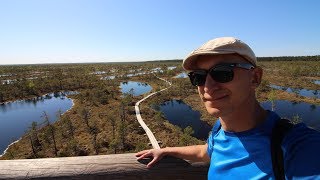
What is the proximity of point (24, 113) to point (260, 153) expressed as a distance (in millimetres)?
33500

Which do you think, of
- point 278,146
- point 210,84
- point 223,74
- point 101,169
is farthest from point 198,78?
point 101,169

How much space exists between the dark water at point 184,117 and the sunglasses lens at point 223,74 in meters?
19.5

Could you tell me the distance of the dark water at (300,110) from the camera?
2511 centimetres

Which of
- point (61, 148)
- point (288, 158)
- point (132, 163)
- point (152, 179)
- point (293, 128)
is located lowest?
point (61, 148)

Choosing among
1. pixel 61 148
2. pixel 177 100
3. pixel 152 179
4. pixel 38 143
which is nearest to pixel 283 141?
pixel 152 179

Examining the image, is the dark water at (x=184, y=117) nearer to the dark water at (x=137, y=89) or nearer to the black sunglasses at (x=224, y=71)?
the dark water at (x=137, y=89)

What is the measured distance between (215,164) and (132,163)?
585mm

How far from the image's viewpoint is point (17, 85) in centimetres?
4678

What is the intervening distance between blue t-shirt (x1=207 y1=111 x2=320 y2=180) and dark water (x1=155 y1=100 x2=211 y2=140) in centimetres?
1927

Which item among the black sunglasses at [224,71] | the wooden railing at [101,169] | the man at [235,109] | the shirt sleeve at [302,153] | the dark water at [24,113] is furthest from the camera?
the dark water at [24,113]

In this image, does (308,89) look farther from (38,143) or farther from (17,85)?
(17,85)

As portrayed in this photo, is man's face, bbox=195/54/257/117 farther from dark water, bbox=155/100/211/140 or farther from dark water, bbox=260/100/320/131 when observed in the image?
dark water, bbox=260/100/320/131

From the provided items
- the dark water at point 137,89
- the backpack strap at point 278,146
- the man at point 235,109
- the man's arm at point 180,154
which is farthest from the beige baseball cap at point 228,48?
the dark water at point 137,89

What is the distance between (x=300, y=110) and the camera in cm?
2845
